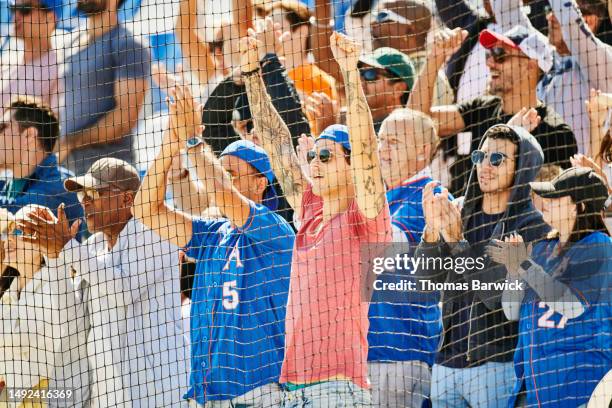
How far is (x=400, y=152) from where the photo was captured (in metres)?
6.29

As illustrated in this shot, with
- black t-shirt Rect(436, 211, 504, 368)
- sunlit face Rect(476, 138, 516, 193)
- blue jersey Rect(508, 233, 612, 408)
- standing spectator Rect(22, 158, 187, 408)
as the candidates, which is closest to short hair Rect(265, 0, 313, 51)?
standing spectator Rect(22, 158, 187, 408)

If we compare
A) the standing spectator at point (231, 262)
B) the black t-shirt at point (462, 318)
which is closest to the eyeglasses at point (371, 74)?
the standing spectator at point (231, 262)

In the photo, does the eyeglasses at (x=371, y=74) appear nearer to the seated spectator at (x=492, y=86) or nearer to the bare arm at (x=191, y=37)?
the seated spectator at (x=492, y=86)

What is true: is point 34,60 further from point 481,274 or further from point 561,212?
point 561,212

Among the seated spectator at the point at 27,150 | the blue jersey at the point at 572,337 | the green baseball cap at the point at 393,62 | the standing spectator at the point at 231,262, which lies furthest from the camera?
the seated spectator at the point at 27,150

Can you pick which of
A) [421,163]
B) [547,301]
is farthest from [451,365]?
[421,163]

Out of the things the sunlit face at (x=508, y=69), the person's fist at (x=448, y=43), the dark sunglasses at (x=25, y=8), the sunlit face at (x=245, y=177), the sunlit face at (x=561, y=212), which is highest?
the dark sunglasses at (x=25, y=8)

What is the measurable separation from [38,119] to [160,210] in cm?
110

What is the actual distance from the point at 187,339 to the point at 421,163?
4.73 ft

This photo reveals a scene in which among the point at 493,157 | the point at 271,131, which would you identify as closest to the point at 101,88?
the point at 271,131

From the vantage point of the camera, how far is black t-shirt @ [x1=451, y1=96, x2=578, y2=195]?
6145mm

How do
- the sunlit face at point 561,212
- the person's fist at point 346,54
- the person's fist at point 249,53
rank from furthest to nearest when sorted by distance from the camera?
the person's fist at point 249,53, the person's fist at point 346,54, the sunlit face at point 561,212

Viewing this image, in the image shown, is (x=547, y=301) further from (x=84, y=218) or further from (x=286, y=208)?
(x=84, y=218)

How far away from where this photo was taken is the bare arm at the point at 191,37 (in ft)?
23.1
